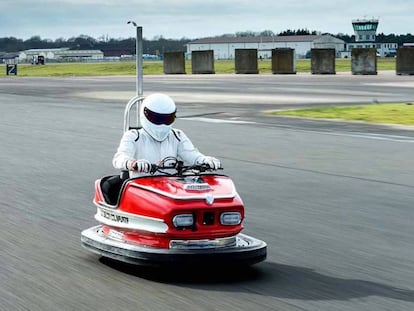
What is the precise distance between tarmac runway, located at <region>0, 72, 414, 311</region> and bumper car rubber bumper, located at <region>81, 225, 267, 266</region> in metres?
0.17

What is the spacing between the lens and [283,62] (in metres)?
65.2

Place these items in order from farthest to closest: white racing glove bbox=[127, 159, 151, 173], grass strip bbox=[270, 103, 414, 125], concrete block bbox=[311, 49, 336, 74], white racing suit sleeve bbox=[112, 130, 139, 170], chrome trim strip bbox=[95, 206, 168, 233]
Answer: concrete block bbox=[311, 49, 336, 74]
grass strip bbox=[270, 103, 414, 125]
white racing suit sleeve bbox=[112, 130, 139, 170]
white racing glove bbox=[127, 159, 151, 173]
chrome trim strip bbox=[95, 206, 168, 233]

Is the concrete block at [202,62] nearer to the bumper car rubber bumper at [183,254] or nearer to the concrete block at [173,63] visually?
the concrete block at [173,63]

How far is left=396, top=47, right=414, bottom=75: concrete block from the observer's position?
2156 inches

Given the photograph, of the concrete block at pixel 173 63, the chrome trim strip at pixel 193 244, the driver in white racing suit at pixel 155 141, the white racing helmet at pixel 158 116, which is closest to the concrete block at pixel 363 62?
the concrete block at pixel 173 63

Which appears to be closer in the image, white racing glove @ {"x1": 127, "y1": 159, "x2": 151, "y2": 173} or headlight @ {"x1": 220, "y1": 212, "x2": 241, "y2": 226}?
headlight @ {"x1": 220, "y1": 212, "x2": 241, "y2": 226}

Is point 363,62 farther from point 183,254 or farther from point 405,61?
point 183,254

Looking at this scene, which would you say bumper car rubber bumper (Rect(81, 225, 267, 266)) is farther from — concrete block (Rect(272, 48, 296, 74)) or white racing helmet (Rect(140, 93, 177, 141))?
concrete block (Rect(272, 48, 296, 74))

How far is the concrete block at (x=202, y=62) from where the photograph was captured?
69.1 metres

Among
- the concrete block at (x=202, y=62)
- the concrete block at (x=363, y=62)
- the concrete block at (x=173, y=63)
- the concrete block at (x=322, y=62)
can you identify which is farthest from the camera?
the concrete block at (x=173, y=63)

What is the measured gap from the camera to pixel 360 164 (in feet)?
51.4

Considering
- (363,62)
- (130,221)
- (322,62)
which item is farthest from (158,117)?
(322,62)

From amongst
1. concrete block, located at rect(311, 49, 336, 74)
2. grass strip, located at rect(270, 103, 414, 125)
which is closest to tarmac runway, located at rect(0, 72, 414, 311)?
grass strip, located at rect(270, 103, 414, 125)

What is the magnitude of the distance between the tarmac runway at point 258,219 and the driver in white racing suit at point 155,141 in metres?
0.91
